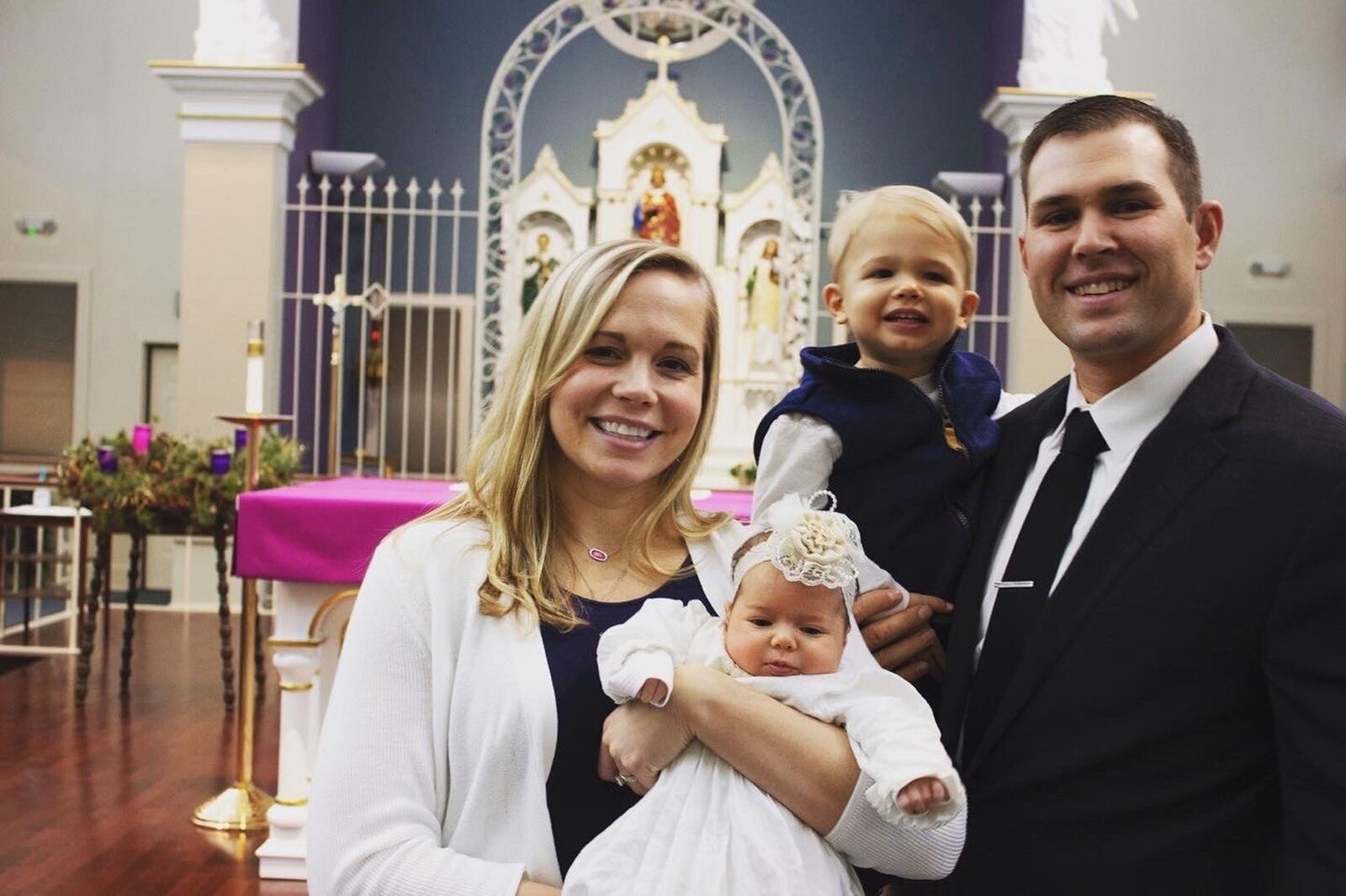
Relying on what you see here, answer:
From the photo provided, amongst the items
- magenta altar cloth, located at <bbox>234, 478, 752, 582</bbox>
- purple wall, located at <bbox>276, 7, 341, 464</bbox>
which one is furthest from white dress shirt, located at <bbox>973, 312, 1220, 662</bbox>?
purple wall, located at <bbox>276, 7, 341, 464</bbox>

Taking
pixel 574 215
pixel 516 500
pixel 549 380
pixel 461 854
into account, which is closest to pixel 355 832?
pixel 461 854

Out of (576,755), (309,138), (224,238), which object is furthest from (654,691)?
(309,138)

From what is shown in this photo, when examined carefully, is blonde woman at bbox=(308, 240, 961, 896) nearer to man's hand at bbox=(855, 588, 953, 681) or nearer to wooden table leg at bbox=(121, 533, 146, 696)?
man's hand at bbox=(855, 588, 953, 681)

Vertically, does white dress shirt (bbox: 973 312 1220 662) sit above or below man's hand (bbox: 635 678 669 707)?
above

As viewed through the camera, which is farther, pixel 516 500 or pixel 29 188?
pixel 29 188

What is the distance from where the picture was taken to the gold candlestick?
409 centimetres

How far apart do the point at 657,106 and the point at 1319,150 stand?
466 cm

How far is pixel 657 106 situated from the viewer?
9.50 metres

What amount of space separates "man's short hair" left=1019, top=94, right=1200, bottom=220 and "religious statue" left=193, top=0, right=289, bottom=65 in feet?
21.1

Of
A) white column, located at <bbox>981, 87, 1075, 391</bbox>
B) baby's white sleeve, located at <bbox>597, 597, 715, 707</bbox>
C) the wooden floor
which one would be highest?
white column, located at <bbox>981, 87, 1075, 391</bbox>

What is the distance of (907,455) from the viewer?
1.98 metres

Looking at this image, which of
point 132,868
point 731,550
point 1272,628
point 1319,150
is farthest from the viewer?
point 1319,150

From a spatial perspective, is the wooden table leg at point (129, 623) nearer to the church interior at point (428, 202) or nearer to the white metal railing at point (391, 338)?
the church interior at point (428, 202)

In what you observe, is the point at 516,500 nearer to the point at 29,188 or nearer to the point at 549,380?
the point at 549,380
